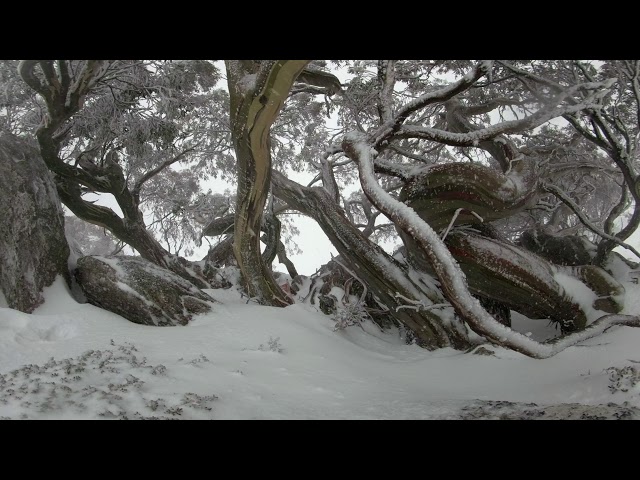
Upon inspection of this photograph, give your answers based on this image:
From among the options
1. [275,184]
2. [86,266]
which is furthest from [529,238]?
[86,266]

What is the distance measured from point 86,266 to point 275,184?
307cm

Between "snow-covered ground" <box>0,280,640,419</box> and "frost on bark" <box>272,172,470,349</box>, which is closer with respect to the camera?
"snow-covered ground" <box>0,280,640,419</box>

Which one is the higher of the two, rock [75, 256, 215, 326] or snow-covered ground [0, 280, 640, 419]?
rock [75, 256, 215, 326]

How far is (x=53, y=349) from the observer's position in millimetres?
3211

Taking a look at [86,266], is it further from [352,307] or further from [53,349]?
[352,307]

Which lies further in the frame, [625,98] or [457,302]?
[625,98]

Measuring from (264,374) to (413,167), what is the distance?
3345 millimetres

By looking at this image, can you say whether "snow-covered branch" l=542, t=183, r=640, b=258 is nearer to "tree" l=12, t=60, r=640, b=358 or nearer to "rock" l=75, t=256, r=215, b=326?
"tree" l=12, t=60, r=640, b=358

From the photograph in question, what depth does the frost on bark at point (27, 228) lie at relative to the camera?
4.06m

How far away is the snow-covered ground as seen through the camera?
241 centimetres

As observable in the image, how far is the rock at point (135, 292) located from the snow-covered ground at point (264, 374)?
0.58 feet

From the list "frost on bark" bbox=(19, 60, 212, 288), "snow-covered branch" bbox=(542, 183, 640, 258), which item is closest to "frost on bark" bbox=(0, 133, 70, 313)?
"frost on bark" bbox=(19, 60, 212, 288)

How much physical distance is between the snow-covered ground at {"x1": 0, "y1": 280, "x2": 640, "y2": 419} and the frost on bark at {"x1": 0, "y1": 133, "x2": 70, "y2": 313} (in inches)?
8.7
